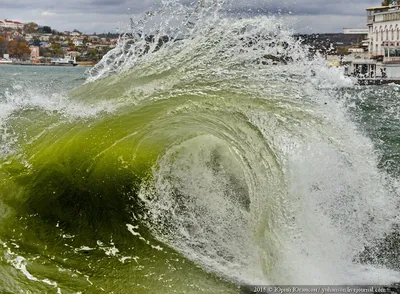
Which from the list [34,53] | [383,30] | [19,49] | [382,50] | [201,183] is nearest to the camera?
[201,183]

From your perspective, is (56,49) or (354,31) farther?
(56,49)

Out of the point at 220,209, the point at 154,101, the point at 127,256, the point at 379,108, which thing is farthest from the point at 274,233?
the point at 379,108

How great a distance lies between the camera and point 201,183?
871 cm

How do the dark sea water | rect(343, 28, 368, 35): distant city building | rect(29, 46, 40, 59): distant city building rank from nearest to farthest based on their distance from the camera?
the dark sea water < rect(343, 28, 368, 35): distant city building < rect(29, 46, 40, 59): distant city building

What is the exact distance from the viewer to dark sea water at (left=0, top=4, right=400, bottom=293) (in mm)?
7605

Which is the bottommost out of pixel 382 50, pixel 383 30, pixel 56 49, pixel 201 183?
pixel 201 183

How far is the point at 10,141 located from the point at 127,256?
172 inches

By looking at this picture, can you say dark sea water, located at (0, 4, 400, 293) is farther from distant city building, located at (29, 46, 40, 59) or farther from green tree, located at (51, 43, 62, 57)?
distant city building, located at (29, 46, 40, 59)

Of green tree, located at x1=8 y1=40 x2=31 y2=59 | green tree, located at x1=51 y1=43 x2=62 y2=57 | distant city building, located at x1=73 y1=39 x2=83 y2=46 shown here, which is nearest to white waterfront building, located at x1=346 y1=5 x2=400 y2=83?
distant city building, located at x1=73 y1=39 x2=83 y2=46

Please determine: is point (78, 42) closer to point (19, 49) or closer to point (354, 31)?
point (19, 49)

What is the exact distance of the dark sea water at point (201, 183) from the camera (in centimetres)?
761

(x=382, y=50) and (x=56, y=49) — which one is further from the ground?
(x=56, y=49)

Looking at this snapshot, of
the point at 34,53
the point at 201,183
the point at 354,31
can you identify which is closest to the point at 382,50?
the point at 354,31

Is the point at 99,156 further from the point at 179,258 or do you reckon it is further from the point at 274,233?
the point at 274,233
